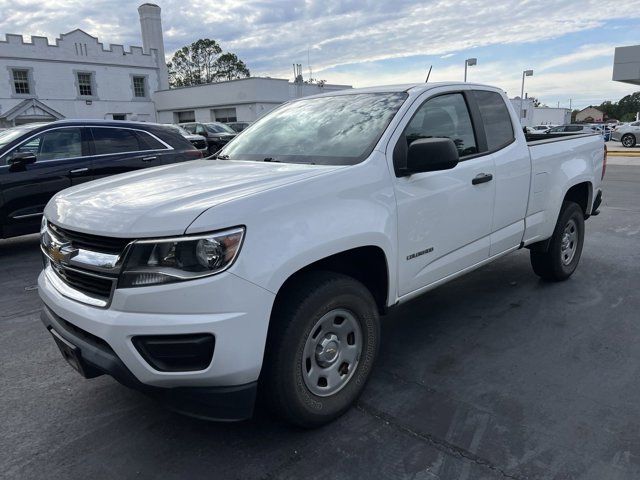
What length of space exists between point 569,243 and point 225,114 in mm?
36965

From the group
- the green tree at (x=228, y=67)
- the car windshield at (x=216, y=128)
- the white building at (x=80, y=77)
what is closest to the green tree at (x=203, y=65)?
the green tree at (x=228, y=67)

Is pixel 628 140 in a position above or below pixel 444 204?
below

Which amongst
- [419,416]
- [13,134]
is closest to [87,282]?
[419,416]

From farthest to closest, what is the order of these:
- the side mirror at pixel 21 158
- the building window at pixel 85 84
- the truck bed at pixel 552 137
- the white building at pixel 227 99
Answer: the white building at pixel 227 99 → the building window at pixel 85 84 → the side mirror at pixel 21 158 → the truck bed at pixel 552 137

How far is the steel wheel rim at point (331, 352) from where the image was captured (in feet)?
8.90

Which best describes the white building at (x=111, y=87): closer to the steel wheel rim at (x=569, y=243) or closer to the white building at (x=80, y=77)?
the white building at (x=80, y=77)

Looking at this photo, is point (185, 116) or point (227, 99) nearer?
point (227, 99)

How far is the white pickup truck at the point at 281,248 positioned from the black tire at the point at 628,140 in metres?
26.8

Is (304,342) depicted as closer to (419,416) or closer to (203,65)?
(419,416)

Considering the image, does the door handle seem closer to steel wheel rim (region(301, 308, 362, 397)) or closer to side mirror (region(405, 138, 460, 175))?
side mirror (region(405, 138, 460, 175))

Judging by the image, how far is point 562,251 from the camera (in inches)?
200

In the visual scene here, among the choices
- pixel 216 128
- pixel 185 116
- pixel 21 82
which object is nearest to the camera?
pixel 216 128

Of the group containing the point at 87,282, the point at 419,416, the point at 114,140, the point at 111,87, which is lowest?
the point at 419,416

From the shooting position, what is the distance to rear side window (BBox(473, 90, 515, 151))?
13.5 ft
